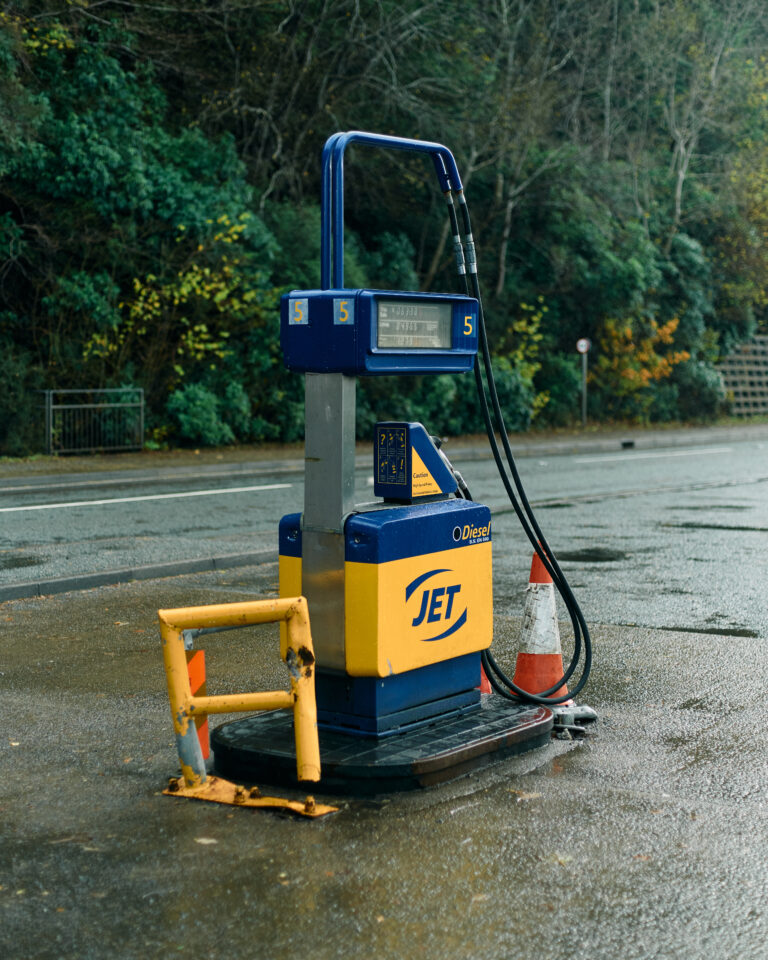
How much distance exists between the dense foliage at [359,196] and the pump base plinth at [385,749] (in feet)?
54.7

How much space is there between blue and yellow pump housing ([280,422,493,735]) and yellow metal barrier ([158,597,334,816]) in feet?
1.09

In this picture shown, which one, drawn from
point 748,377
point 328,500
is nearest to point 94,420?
point 328,500

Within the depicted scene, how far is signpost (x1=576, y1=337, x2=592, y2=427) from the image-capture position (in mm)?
31188

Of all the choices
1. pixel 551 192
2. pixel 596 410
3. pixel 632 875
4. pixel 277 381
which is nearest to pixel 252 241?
pixel 277 381

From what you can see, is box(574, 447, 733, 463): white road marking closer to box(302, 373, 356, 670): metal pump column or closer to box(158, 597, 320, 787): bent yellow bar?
box(302, 373, 356, 670): metal pump column

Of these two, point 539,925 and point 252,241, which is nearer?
point 539,925

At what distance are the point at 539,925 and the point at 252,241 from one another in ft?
70.8

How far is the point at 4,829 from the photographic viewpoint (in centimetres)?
452

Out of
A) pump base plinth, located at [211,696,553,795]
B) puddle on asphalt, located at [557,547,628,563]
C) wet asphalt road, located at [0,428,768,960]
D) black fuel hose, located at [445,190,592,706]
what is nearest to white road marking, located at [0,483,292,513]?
puddle on asphalt, located at [557,547,628,563]

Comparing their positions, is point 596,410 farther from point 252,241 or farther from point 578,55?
point 252,241

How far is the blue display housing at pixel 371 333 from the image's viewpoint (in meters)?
5.07

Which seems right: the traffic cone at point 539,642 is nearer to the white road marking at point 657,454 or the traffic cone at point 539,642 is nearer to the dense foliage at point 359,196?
the dense foliage at point 359,196

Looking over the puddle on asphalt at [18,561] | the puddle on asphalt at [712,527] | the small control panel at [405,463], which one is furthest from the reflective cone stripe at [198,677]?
the puddle on asphalt at [712,527]

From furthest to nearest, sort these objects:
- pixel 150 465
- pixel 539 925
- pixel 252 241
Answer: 1. pixel 252 241
2. pixel 150 465
3. pixel 539 925
